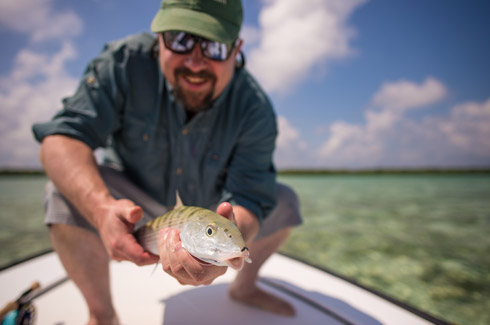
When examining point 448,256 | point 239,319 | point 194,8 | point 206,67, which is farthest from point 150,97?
point 448,256

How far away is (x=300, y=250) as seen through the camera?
204 inches

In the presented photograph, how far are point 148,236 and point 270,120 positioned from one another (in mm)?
1386

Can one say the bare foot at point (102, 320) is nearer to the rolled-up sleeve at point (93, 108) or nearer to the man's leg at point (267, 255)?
the man's leg at point (267, 255)

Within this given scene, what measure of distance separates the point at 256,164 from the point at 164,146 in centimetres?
83

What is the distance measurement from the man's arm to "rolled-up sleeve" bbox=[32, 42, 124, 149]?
3.7 inches

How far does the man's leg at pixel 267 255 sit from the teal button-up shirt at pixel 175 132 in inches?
7.4

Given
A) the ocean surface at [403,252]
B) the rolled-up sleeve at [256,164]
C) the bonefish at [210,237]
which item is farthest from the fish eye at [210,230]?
the ocean surface at [403,252]

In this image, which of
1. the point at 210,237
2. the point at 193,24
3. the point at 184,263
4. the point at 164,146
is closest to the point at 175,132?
the point at 164,146

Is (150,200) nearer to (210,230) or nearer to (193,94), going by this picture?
(193,94)

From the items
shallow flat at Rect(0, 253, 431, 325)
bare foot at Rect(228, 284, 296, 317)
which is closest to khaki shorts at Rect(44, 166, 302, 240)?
→ bare foot at Rect(228, 284, 296, 317)

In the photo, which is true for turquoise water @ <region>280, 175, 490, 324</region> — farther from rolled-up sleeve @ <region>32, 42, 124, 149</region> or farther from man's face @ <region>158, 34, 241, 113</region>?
rolled-up sleeve @ <region>32, 42, 124, 149</region>

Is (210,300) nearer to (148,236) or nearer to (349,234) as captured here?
(148,236)

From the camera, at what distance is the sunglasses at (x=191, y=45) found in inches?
74.3

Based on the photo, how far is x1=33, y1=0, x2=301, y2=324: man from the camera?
1.74 meters
